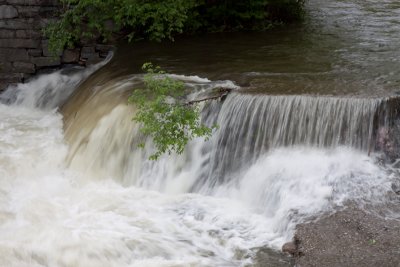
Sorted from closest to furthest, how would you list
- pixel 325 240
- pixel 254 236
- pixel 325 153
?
pixel 325 240
pixel 254 236
pixel 325 153

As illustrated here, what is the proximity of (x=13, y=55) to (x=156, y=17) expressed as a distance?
3.07 metres

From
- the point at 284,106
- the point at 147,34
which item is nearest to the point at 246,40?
the point at 147,34

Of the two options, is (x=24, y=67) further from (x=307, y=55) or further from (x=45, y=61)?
(x=307, y=55)

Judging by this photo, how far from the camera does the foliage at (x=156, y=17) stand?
32.2 ft

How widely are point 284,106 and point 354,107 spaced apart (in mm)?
841

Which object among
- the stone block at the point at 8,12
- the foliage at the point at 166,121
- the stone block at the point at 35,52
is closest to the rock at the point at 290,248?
the foliage at the point at 166,121

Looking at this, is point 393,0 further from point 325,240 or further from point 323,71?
point 325,240

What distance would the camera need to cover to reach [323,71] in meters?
8.67

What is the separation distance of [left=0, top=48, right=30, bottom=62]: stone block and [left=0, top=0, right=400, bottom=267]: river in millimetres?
1634

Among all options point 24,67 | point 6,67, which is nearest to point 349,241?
point 24,67

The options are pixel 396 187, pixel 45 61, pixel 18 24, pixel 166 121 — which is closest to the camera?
pixel 396 187

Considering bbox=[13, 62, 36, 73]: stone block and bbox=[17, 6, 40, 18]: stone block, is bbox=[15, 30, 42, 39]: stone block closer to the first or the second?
bbox=[17, 6, 40, 18]: stone block

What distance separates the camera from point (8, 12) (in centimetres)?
1073

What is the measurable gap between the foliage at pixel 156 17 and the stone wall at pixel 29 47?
0.25m
